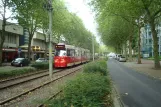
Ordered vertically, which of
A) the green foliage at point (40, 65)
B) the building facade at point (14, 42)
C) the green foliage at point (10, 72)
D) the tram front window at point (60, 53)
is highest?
the building facade at point (14, 42)

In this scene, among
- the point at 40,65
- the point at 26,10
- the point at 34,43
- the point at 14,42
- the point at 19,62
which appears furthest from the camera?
the point at 34,43

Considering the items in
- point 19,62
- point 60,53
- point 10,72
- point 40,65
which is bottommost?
point 10,72

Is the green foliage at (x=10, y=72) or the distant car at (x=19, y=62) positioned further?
the distant car at (x=19, y=62)

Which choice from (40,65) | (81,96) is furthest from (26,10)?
(81,96)

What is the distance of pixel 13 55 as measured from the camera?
59.2m

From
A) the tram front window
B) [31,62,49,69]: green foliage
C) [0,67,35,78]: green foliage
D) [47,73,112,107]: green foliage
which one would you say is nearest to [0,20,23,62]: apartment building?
Result: the tram front window

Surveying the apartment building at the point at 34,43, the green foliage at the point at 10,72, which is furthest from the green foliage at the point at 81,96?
the apartment building at the point at 34,43

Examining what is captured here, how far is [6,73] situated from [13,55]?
37.3 m

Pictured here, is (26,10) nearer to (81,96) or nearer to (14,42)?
(81,96)

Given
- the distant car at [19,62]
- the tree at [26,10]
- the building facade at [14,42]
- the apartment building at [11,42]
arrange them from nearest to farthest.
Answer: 1. the tree at [26,10]
2. the distant car at [19,62]
3. the apartment building at [11,42]
4. the building facade at [14,42]

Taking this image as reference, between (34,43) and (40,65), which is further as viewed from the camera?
(34,43)

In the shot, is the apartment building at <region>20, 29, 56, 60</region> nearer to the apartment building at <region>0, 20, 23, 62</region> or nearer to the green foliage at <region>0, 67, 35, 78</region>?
the apartment building at <region>0, 20, 23, 62</region>

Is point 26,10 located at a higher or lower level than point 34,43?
higher

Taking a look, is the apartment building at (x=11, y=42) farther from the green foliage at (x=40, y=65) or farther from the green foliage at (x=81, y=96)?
the green foliage at (x=81, y=96)
